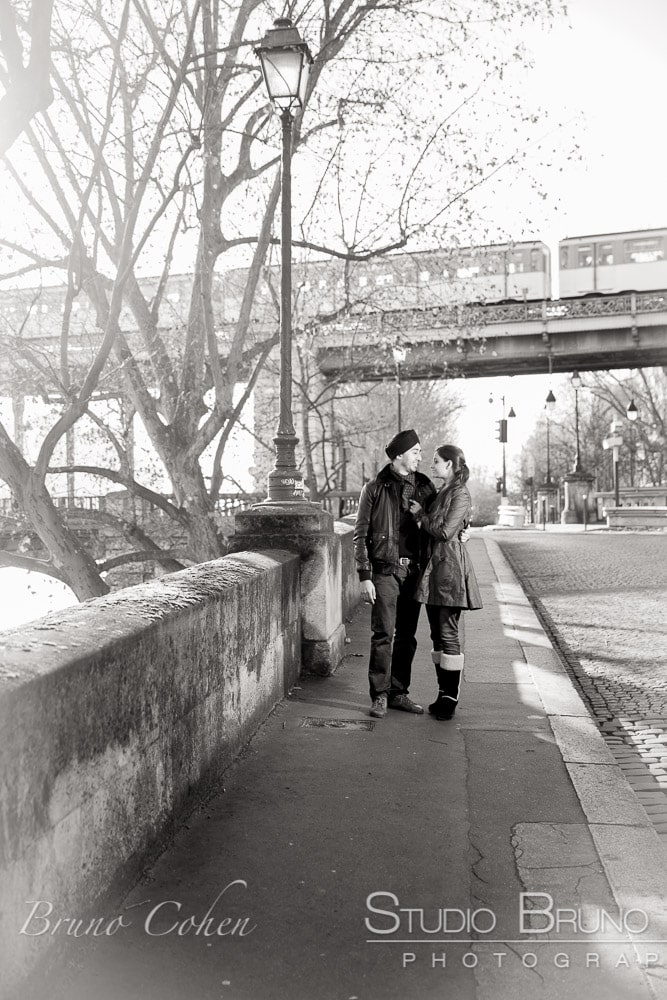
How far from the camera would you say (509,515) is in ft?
121

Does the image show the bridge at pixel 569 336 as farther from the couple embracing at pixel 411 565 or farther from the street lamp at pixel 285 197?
the couple embracing at pixel 411 565

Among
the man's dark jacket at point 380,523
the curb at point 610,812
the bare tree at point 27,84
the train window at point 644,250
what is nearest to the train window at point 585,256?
the train window at point 644,250

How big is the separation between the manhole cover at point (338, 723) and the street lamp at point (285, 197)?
7.79 ft

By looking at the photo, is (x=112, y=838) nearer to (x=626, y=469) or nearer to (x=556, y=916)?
(x=556, y=916)

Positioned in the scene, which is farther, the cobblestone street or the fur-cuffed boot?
the fur-cuffed boot

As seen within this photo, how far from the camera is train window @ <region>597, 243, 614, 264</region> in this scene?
124 ft

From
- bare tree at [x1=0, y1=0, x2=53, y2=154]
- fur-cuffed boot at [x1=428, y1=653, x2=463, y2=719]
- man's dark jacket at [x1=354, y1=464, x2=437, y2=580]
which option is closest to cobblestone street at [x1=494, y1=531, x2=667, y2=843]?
fur-cuffed boot at [x1=428, y1=653, x2=463, y2=719]

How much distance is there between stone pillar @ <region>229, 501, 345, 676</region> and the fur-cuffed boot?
132 cm

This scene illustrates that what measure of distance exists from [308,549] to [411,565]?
108 cm

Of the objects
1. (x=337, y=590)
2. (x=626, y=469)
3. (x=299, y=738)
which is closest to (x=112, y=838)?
(x=299, y=738)

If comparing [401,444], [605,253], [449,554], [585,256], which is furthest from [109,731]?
[585,256]

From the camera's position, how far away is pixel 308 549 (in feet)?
22.1

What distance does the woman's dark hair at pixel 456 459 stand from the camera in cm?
575

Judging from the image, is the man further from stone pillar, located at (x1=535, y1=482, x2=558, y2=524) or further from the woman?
stone pillar, located at (x1=535, y1=482, x2=558, y2=524)
